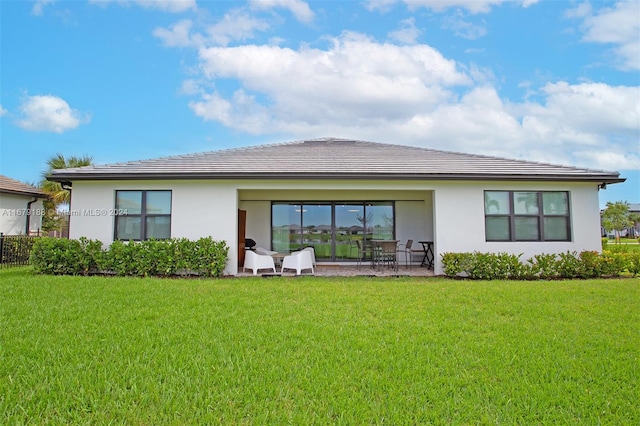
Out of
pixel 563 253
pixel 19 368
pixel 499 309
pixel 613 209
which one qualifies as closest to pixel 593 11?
pixel 563 253

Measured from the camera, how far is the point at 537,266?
10.4m

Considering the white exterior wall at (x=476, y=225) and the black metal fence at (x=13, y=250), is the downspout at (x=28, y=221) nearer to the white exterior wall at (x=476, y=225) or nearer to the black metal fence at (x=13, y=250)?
the black metal fence at (x=13, y=250)

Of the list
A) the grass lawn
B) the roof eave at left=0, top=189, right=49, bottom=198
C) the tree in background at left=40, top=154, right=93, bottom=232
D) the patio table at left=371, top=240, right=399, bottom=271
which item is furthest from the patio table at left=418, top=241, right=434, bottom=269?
the roof eave at left=0, top=189, right=49, bottom=198

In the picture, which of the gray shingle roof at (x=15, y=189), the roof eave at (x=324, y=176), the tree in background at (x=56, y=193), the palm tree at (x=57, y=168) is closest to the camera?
the roof eave at (x=324, y=176)

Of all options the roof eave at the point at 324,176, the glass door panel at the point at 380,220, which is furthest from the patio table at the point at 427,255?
the roof eave at the point at 324,176

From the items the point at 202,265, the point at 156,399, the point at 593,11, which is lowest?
the point at 156,399

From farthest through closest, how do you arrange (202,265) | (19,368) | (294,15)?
(294,15), (202,265), (19,368)

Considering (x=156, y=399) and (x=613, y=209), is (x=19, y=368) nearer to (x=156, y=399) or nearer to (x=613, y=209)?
(x=156, y=399)

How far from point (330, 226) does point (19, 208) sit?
50.4ft

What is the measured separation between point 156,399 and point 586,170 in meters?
13.2

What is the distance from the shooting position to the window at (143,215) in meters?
11.0

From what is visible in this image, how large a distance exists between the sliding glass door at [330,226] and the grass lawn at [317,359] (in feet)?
23.4

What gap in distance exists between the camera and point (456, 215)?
11016 millimetres

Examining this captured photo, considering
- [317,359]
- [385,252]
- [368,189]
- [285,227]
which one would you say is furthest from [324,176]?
[317,359]
